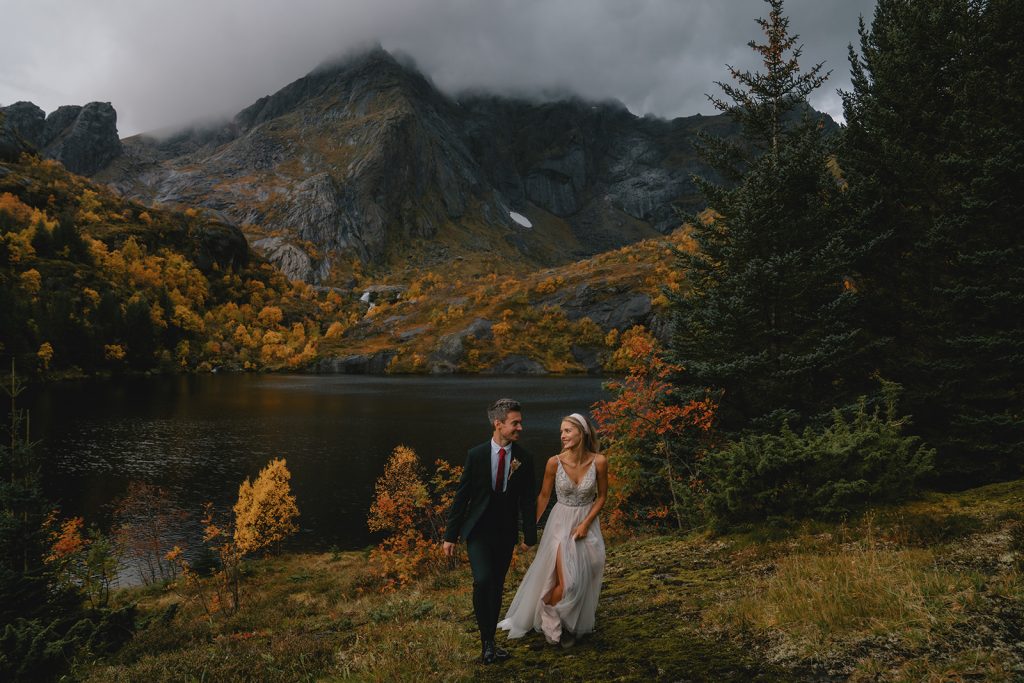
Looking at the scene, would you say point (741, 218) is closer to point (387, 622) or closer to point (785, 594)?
point (785, 594)

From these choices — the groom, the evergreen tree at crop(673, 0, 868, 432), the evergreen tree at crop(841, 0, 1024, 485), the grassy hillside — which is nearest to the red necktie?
the groom

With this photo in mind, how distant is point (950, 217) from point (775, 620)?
47.7 feet

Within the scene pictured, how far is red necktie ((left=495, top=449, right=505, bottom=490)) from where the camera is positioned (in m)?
6.03

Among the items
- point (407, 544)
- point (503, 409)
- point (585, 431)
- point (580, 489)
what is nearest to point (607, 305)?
point (407, 544)

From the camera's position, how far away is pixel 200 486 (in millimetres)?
38094

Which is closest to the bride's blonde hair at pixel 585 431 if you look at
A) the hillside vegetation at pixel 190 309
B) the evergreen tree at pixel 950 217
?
the evergreen tree at pixel 950 217

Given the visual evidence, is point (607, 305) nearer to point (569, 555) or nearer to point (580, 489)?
point (580, 489)

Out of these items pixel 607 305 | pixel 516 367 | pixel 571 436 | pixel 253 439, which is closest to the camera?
pixel 571 436

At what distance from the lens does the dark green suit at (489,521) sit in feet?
19.2

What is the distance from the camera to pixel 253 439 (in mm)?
52500

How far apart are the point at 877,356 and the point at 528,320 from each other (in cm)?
14388

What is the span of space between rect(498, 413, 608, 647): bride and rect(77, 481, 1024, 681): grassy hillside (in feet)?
0.92

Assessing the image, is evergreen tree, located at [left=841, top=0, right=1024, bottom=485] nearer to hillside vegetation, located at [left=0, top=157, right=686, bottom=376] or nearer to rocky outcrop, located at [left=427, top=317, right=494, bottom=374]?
hillside vegetation, located at [left=0, top=157, right=686, bottom=376]

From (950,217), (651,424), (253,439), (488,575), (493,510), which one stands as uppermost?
(950,217)
